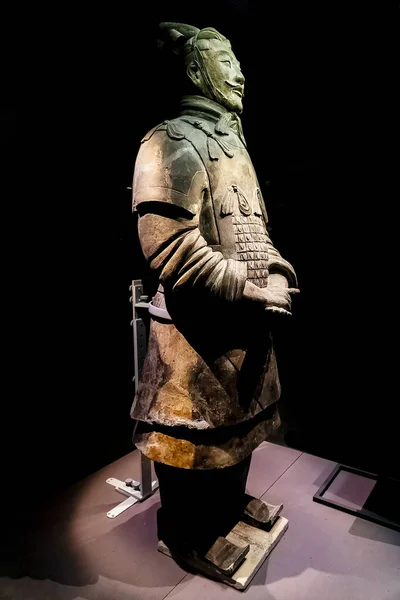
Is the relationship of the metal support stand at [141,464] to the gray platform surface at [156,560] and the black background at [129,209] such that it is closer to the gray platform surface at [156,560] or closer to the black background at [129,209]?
the gray platform surface at [156,560]

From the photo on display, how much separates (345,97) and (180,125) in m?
1.42

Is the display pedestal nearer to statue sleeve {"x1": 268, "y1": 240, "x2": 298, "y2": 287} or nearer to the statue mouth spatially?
statue sleeve {"x1": 268, "y1": 240, "x2": 298, "y2": 287}

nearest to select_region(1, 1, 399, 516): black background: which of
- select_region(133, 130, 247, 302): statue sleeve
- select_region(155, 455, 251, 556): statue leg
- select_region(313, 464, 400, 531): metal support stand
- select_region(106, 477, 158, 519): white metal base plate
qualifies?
select_region(313, 464, 400, 531): metal support stand

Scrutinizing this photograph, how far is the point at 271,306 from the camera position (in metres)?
1.83

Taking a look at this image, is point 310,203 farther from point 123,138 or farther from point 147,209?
point 147,209

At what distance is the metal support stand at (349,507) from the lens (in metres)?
2.52

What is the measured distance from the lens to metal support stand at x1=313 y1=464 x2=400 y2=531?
2.52 metres

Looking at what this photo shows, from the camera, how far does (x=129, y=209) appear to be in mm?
2699

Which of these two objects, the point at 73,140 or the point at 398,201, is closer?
the point at 73,140

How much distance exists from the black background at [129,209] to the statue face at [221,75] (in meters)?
0.19

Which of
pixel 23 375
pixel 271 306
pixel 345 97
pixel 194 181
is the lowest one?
pixel 23 375

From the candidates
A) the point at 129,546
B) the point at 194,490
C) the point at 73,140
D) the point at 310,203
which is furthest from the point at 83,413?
the point at 310,203

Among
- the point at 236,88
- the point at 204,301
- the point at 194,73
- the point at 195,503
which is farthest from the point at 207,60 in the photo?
the point at 195,503

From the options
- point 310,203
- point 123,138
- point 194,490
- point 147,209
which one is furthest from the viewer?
point 310,203
